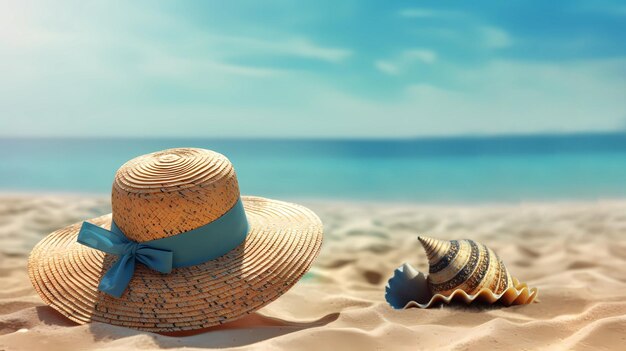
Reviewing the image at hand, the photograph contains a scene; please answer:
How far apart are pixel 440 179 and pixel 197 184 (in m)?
10.3

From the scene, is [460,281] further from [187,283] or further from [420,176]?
[420,176]

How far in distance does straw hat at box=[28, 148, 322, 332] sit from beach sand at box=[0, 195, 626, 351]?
4.9 inches

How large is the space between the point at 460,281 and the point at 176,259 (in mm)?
1466

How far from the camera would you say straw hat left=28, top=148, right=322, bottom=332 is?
2.68 m

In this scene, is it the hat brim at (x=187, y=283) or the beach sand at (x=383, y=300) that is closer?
Answer: the beach sand at (x=383, y=300)

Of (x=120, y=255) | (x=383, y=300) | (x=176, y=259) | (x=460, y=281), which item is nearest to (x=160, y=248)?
(x=176, y=259)

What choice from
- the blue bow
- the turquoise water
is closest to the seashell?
the blue bow

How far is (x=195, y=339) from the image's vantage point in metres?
2.49

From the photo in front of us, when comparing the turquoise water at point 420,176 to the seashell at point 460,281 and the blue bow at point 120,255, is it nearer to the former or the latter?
the seashell at point 460,281

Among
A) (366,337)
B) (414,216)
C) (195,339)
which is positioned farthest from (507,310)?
(414,216)

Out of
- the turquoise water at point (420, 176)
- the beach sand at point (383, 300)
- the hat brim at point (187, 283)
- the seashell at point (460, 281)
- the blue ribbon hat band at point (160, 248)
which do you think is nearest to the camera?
the beach sand at point (383, 300)

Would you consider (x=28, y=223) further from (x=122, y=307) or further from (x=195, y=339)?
(x=195, y=339)

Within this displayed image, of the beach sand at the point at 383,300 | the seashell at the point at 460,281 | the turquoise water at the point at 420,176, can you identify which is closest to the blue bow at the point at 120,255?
the beach sand at the point at 383,300

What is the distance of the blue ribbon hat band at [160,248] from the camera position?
277 cm
